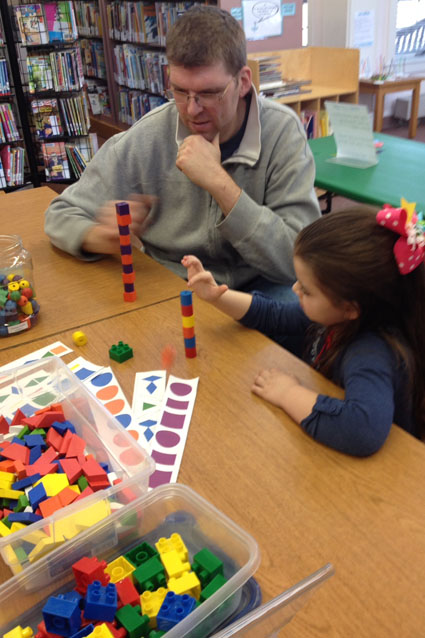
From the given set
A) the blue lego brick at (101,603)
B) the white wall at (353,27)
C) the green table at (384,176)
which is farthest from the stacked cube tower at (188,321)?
the white wall at (353,27)

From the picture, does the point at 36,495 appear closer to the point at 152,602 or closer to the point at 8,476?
the point at 8,476

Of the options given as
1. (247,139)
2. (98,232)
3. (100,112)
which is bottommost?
(100,112)

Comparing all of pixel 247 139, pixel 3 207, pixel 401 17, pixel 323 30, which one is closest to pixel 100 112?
pixel 323 30

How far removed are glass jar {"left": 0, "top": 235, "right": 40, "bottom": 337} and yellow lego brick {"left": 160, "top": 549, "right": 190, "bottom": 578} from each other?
758 mm

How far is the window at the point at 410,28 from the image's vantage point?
18.0 feet

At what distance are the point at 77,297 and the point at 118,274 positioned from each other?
16 cm

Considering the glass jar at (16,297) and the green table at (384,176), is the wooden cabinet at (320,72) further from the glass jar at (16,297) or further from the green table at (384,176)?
the glass jar at (16,297)

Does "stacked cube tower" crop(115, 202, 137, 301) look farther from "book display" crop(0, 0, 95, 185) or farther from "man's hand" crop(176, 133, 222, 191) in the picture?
"book display" crop(0, 0, 95, 185)

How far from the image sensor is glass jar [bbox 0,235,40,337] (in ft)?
4.32

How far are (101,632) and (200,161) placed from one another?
1.12 metres

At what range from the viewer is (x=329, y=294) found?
1128 millimetres

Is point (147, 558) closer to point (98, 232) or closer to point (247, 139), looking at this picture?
point (98, 232)

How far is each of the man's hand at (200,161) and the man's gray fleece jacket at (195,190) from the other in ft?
0.39

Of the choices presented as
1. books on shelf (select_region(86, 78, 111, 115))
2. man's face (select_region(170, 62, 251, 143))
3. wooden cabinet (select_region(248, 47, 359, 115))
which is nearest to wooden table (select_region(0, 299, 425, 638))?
man's face (select_region(170, 62, 251, 143))
